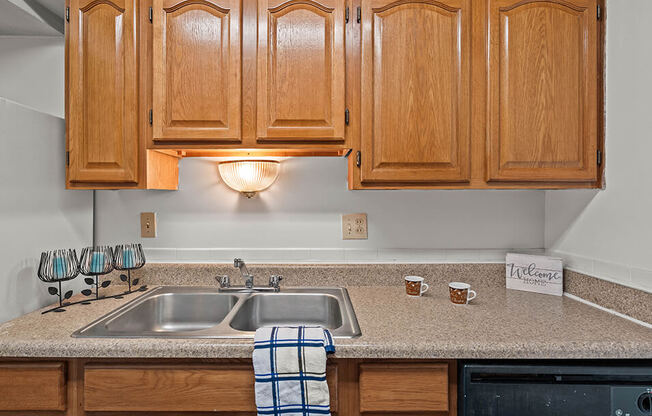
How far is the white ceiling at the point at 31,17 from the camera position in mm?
1321

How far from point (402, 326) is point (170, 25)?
1.33 metres

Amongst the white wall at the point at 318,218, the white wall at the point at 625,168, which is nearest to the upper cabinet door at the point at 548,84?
the white wall at the point at 625,168

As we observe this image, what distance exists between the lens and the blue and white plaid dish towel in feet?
3.03

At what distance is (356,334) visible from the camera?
1.00 metres

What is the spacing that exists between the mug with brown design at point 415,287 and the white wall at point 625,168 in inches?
24.5

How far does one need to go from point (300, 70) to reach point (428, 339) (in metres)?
1.00

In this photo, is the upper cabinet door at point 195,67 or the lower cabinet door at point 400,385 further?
the upper cabinet door at point 195,67

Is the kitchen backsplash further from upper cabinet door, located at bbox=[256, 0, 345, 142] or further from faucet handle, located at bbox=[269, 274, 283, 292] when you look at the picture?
upper cabinet door, located at bbox=[256, 0, 345, 142]

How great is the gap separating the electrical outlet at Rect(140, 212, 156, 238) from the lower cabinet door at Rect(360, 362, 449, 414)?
3.76 ft

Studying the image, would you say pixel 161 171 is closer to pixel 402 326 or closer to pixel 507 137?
pixel 402 326

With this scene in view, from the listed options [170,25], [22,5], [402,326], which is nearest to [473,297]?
[402,326]

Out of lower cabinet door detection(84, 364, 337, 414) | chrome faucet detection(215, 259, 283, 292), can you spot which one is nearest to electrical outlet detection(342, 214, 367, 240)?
chrome faucet detection(215, 259, 283, 292)

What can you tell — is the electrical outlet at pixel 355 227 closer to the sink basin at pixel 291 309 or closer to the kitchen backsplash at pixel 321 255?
the kitchen backsplash at pixel 321 255

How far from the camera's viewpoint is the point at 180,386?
0.96m
